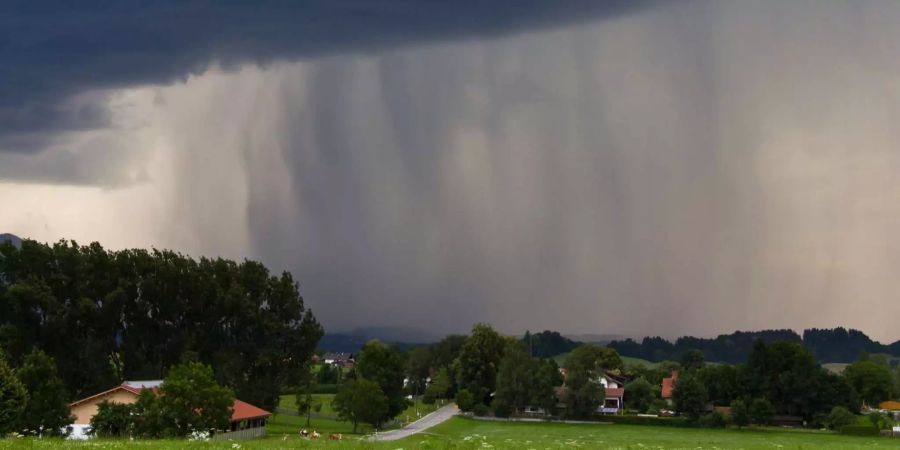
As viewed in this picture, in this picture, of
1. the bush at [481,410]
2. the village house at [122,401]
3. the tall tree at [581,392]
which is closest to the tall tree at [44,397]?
the village house at [122,401]

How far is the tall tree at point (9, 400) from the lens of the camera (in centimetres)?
6262

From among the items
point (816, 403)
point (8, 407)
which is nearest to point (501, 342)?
point (816, 403)

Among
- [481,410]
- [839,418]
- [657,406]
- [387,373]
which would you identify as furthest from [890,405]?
[387,373]

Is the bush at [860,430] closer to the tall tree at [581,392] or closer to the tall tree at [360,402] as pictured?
the tall tree at [581,392]

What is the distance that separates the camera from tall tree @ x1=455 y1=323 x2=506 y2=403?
18888 centimetres

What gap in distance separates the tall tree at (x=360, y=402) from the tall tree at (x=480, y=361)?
156 feet

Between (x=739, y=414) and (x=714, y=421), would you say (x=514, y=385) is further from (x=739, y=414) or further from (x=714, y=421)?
(x=739, y=414)

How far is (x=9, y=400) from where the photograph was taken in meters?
63.4

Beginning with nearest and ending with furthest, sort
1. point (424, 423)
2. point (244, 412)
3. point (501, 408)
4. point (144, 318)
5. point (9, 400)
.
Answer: point (9, 400) → point (244, 412) → point (144, 318) → point (424, 423) → point (501, 408)

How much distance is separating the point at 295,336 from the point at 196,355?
19246 mm

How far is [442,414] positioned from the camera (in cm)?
18162

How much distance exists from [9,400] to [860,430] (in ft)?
382

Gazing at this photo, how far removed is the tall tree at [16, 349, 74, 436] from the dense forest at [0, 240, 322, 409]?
98.8 feet

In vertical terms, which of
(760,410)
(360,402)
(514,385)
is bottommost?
(360,402)
